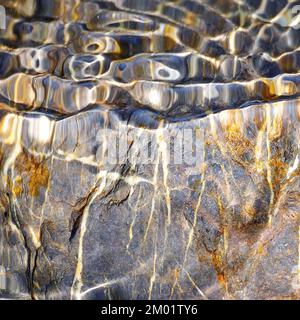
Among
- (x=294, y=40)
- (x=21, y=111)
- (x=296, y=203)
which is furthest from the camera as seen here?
(x=294, y=40)

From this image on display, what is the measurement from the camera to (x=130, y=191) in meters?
2.79

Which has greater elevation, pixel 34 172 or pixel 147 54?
pixel 147 54

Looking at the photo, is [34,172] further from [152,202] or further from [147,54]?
[147,54]

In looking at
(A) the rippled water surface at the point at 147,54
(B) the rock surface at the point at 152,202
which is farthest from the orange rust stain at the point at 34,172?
(A) the rippled water surface at the point at 147,54

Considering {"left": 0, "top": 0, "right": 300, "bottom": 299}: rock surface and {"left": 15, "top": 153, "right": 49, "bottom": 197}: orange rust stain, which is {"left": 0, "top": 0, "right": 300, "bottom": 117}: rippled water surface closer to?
{"left": 0, "top": 0, "right": 300, "bottom": 299}: rock surface

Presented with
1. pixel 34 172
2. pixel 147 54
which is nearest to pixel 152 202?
pixel 34 172

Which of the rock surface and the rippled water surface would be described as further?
the rippled water surface

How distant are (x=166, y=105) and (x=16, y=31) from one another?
0.91m

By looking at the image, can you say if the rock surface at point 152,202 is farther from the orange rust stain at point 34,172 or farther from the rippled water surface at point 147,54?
the rippled water surface at point 147,54

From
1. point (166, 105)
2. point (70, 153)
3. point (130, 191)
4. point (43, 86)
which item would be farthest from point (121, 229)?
point (43, 86)

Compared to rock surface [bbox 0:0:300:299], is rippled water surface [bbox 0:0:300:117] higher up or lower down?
higher up

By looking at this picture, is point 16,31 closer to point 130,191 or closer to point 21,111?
point 21,111

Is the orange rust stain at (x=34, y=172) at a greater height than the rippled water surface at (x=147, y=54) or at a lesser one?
lesser

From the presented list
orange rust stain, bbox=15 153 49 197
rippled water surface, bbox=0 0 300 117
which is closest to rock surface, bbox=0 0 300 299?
orange rust stain, bbox=15 153 49 197
